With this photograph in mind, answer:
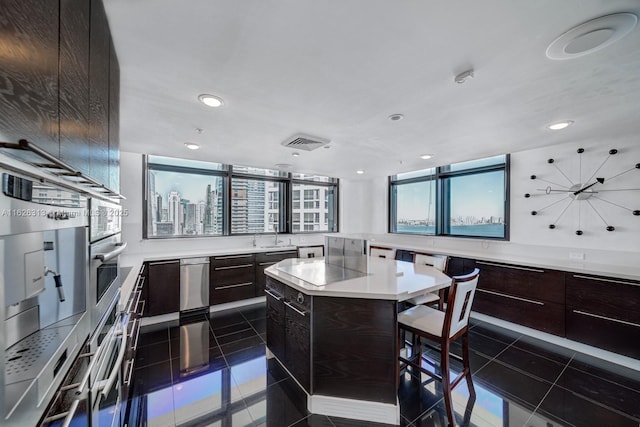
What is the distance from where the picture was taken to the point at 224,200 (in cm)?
463

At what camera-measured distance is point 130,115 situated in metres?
2.36

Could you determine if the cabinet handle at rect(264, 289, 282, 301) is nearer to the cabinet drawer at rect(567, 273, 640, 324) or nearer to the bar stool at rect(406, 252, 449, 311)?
the bar stool at rect(406, 252, 449, 311)

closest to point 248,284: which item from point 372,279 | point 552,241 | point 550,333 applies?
point 372,279

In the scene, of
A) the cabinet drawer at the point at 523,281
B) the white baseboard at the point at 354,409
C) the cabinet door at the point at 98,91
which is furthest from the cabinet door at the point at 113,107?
the cabinet drawer at the point at 523,281

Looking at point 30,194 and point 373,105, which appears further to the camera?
point 373,105

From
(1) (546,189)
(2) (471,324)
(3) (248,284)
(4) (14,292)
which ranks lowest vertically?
(2) (471,324)

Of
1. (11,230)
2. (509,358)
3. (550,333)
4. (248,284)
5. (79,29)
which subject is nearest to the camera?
(11,230)

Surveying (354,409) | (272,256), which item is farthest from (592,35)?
(272,256)

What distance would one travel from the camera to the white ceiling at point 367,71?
3.89 feet

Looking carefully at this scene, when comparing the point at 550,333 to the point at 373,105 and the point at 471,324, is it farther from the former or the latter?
the point at 373,105

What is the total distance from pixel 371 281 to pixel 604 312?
2.60m

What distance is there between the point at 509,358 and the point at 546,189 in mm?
2355

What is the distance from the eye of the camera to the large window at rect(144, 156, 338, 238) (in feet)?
13.3

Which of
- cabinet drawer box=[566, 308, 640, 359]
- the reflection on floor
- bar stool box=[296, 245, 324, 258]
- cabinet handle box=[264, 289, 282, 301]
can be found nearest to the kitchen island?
the reflection on floor
